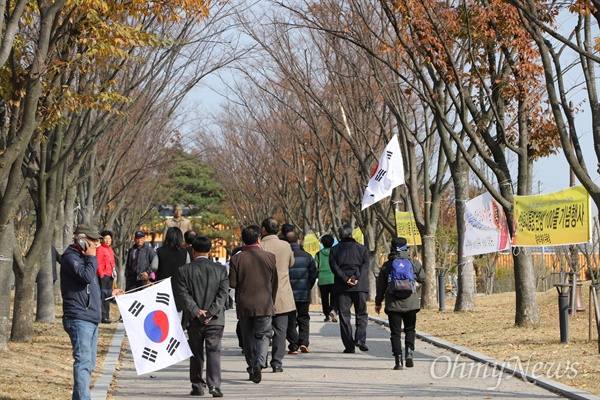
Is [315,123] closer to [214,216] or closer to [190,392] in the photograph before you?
[190,392]

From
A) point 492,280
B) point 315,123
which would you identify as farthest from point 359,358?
point 492,280

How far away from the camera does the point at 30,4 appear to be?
1227cm

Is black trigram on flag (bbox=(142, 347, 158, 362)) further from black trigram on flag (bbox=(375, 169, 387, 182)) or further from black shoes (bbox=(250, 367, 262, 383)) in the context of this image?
black trigram on flag (bbox=(375, 169, 387, 182))

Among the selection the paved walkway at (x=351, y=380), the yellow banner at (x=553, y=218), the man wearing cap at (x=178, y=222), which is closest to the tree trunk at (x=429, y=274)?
the man wearing cap at (x=178, y=222)

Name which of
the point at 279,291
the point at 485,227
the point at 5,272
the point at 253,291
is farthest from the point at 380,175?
the point at 253,291

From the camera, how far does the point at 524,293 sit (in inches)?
605

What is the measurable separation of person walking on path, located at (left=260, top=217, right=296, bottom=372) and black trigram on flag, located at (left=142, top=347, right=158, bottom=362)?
267 centimetres

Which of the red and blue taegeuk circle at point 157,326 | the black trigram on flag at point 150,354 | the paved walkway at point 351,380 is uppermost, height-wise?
the red and blue taegeuk circle at point 157,326

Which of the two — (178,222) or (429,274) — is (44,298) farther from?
(429,274)

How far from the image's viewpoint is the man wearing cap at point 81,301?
794 centimetres

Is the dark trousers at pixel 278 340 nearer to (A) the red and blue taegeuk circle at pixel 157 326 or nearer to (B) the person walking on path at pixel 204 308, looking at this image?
(B) the person walking on path at pixel 204 308

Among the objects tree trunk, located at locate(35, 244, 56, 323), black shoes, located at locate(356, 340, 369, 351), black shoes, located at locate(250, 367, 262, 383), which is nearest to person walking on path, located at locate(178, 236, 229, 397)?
black shoes, located at locate(250, 367, 262, 383)

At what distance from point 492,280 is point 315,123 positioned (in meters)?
17.0

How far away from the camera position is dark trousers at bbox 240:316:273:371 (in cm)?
1042
